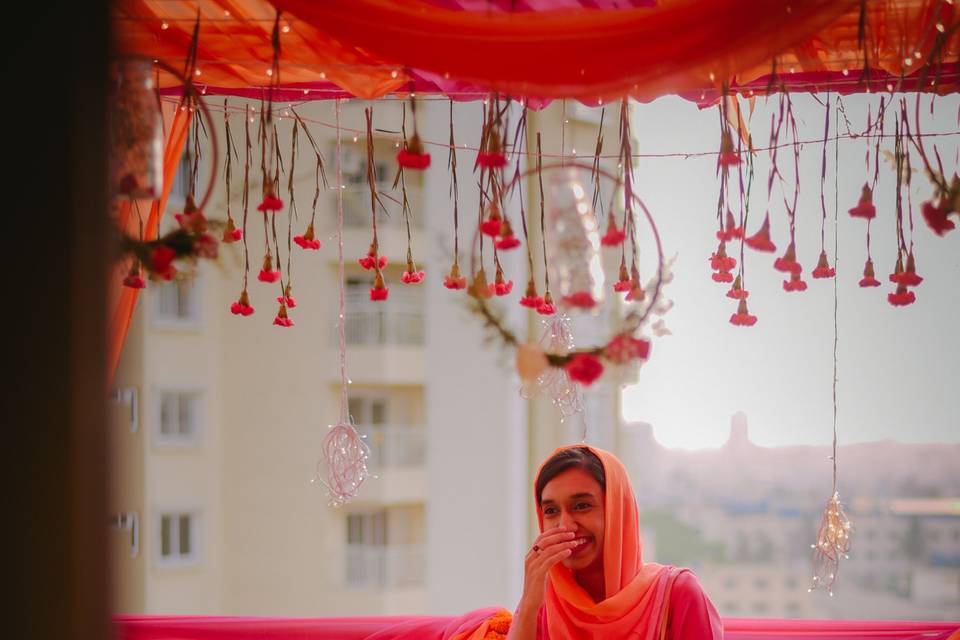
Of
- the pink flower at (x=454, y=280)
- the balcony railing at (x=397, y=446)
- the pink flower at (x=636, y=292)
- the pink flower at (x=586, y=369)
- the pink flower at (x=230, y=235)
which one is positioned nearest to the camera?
the pink flower at (x=586, y=369)

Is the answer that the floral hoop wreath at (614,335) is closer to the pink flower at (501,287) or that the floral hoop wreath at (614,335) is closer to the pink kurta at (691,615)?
the pink flower at (501,287)

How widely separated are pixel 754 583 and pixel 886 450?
3.99m

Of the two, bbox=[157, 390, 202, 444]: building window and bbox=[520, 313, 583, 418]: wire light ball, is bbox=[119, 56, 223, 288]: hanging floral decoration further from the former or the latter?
bbox=[157, 390, 202, 444]: building window

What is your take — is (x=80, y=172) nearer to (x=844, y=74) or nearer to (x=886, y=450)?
(x=844, y=74)

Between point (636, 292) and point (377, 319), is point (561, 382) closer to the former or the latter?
point (636, 292)

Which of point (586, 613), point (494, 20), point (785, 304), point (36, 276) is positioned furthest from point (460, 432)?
point (36, 276)

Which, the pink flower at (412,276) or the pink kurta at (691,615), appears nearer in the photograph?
the pink kurta at (691,615)

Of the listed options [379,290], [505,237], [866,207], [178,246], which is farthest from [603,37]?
[379,290]

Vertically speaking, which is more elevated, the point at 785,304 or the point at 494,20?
the point at 494,20

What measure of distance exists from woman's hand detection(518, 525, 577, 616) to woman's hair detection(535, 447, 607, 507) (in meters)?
0.17

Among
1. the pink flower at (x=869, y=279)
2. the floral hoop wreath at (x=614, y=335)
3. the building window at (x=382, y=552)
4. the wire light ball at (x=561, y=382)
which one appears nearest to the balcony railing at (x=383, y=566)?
the building window at (x=382, y=552)

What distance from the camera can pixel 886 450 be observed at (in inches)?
267

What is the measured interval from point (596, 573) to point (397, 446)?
23.9ft

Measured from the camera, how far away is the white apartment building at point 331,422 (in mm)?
9312
